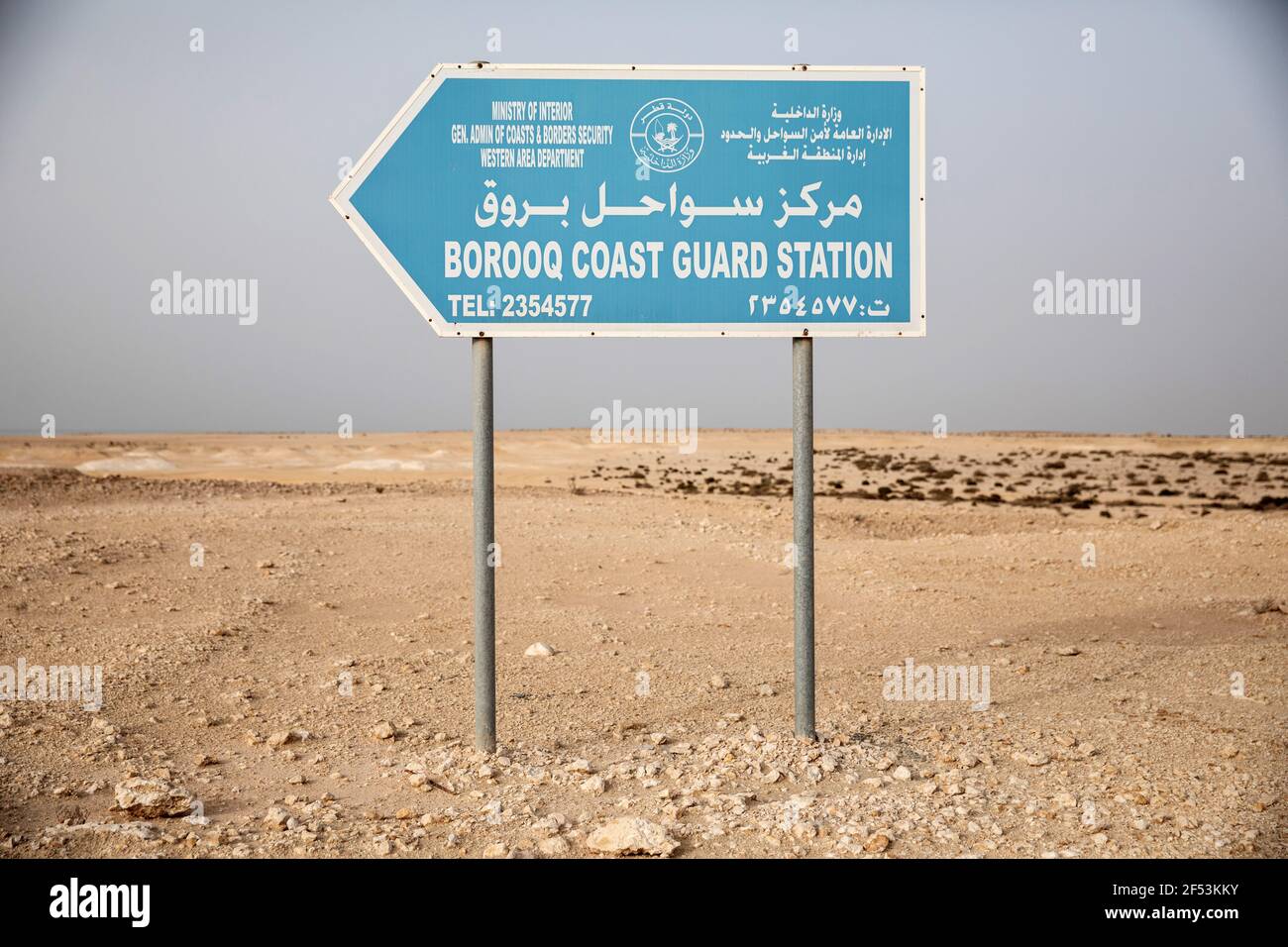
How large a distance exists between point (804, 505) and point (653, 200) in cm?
194

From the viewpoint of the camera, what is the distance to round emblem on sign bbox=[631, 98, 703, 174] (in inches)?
223

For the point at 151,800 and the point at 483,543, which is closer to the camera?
the point at 151,800

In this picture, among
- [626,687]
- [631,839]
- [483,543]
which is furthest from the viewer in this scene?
[626,687]

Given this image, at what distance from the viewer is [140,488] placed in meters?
17.8

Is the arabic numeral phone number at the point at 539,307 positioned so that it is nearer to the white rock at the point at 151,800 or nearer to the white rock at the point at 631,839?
the white rock at the point at 631,839

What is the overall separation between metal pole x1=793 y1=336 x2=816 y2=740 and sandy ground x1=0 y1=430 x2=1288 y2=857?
0.59 metres

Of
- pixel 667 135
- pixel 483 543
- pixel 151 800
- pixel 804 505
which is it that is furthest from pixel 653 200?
pixel 151 800

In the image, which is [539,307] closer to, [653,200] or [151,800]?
[653,200]

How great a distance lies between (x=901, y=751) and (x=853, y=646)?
3025 mm

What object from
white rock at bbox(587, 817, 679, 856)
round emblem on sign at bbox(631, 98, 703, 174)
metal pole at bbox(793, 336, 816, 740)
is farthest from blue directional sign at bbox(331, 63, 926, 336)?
white rock at bbox(587, 817, 679, 856)

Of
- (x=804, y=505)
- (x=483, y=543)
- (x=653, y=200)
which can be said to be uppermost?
(x=653, y=200)

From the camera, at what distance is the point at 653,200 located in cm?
570

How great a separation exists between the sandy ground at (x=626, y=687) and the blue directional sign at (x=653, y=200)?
2.52 meters

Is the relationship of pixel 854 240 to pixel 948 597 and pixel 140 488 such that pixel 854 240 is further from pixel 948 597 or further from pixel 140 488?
pixel 140 488
